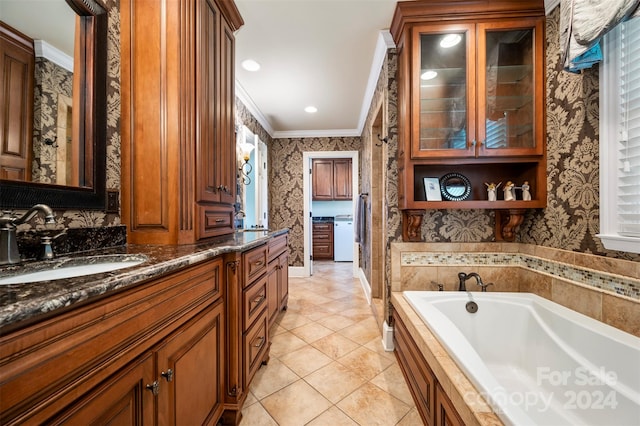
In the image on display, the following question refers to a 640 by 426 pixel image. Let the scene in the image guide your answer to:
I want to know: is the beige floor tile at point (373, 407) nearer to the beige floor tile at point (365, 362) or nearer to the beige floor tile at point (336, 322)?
the beige floor tile at point (365, 362)

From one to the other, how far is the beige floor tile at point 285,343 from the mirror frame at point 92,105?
4.98 ft

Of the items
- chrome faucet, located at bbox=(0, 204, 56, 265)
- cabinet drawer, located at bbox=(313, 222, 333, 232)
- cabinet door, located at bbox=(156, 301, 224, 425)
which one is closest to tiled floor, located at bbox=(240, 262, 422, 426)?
cabinet door, located at bbox=(156, 301, 224, 425)

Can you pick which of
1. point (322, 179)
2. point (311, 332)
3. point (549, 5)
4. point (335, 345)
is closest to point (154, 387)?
point (335, 345)

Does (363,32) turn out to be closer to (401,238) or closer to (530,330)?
(401,238)

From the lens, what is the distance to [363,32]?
6.33 feet

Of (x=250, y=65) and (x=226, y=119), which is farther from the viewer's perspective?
(x=250, y=65)

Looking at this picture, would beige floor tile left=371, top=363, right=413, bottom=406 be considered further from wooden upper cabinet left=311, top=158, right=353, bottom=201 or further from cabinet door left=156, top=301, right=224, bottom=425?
wooden upper cabinet left=311, top=158, right=353, bottom=201

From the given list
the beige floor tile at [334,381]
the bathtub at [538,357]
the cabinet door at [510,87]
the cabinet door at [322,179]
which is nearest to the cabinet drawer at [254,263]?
the beige floor tile at [334,381]

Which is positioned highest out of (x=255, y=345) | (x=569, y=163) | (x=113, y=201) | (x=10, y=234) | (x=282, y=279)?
(x=569, y=163)

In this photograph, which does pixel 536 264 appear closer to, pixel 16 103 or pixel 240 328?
pixel 240 328

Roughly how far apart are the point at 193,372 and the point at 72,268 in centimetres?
58

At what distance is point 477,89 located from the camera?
65.7 inches

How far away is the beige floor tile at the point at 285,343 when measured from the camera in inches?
76.6

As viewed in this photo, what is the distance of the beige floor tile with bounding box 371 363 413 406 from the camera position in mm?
1471
